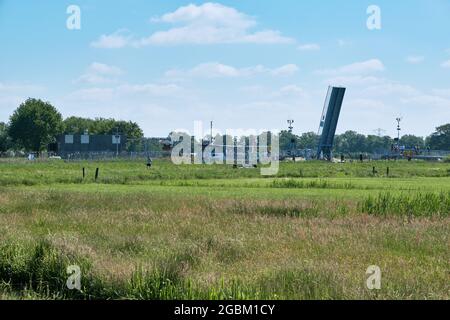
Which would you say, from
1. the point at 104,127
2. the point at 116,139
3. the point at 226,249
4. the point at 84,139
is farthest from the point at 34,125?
the point at 226,249

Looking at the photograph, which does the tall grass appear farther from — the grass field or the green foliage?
the green foliage

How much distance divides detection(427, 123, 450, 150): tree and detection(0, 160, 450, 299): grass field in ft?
571

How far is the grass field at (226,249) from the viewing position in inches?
383

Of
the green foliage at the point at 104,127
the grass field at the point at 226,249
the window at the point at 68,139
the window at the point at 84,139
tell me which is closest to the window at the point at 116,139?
the window at the point at 84,139

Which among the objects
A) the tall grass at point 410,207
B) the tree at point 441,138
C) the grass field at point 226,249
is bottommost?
the grass field at point 226,249

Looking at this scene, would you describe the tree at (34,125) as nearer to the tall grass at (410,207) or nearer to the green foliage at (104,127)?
the green foliage at (104,127)

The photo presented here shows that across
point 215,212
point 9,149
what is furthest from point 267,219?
point 9,149

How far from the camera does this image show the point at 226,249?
42.0 feet

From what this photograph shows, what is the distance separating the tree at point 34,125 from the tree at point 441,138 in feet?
390

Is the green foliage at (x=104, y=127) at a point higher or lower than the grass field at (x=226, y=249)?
higher

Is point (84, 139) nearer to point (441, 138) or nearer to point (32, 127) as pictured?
point (32, 127)

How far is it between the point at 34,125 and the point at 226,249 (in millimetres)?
112745
